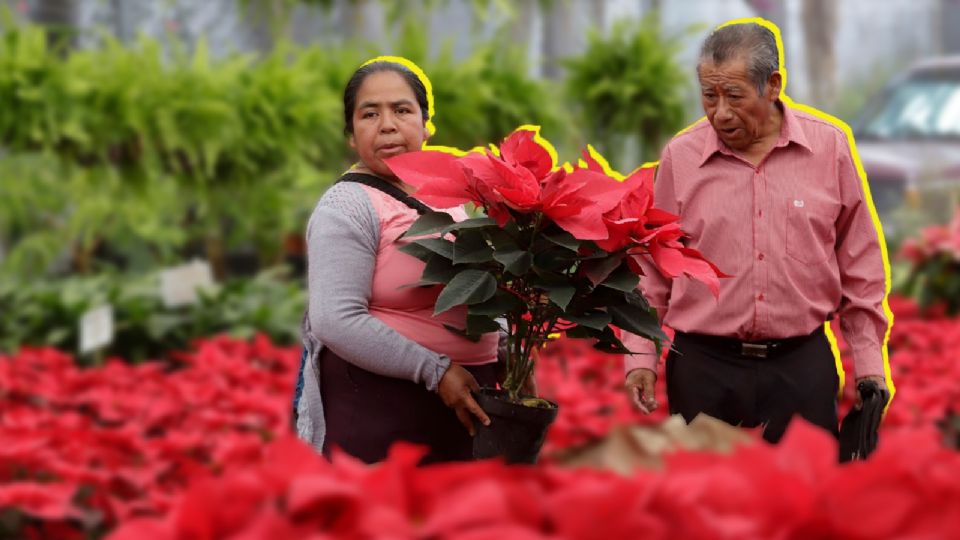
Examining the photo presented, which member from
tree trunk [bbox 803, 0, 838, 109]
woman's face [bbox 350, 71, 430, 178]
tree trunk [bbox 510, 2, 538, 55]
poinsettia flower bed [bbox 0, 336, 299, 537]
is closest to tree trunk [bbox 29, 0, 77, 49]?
tree trunk [bbox 510, 2, 538, 55]

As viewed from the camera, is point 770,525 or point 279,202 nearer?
point 770,525

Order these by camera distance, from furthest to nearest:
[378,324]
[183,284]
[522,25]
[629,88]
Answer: [522,25]
[629,88]
[183,284]
[378,324]

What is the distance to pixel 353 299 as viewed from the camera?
2.34 meters

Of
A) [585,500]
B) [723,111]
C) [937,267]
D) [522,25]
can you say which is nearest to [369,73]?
[723,111]

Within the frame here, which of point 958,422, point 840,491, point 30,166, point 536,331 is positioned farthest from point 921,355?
point 30,166

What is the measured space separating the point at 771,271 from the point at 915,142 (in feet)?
34.6

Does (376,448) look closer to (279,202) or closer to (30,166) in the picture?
(279,202)

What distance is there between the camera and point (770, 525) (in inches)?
49.8

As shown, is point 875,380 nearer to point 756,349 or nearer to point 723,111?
point 756,349

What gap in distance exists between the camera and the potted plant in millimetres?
2133

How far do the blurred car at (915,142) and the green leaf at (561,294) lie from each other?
7.73 m

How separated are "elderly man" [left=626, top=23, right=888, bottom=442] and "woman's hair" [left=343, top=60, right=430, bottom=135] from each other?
603 millimetres

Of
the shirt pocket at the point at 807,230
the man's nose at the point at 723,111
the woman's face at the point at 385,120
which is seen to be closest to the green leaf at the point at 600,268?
the woman's face at the point at 385,120

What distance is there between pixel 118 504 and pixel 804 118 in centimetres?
Result: 190
